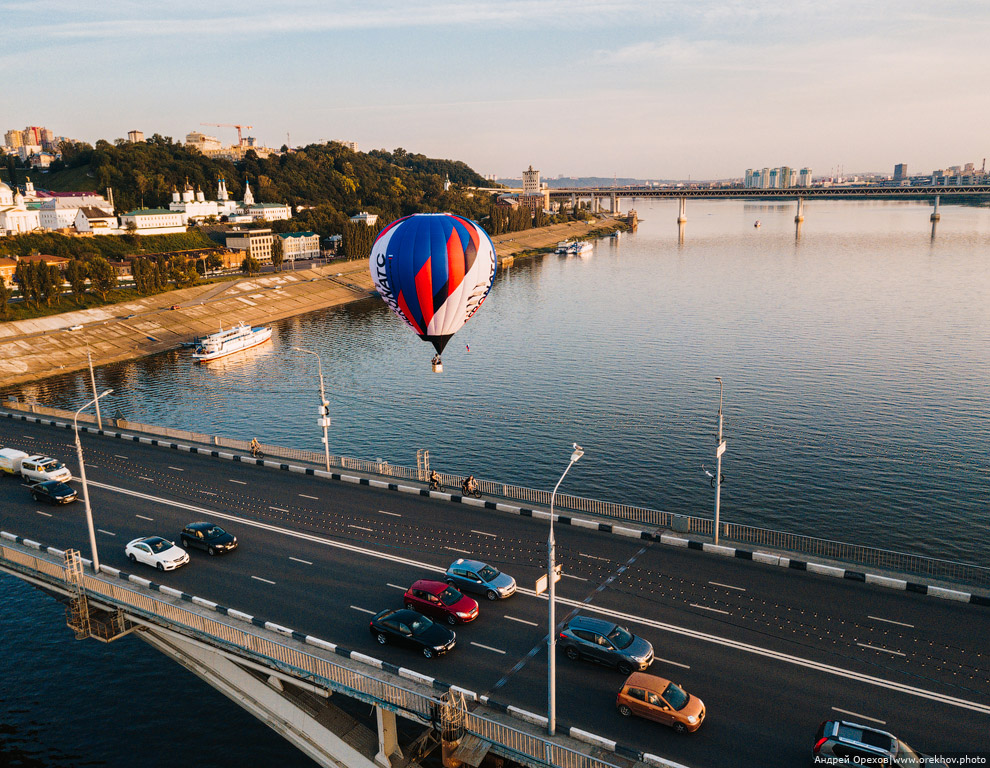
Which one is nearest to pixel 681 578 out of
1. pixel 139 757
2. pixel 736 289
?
pixel 139 757

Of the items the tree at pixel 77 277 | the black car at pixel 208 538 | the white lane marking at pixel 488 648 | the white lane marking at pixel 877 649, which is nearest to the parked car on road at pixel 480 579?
the white lane marking at pixel 488 648

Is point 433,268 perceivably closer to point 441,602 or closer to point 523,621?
point 441,602

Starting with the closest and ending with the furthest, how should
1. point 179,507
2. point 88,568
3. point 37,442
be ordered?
point 88,568 → point 179,507 → point 37,442

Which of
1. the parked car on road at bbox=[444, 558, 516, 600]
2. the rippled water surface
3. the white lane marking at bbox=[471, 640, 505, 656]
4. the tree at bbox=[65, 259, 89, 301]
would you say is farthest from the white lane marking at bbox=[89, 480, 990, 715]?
the tree at bbox=[65, 259, 89, 301]

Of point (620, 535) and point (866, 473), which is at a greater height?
point (620, 535)

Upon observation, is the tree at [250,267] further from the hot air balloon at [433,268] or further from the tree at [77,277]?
the hot air balloon at [433,268]

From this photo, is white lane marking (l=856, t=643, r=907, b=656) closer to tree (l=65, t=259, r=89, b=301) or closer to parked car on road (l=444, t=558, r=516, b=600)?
parked car on road (l=444, t=558, r=516, b=600)

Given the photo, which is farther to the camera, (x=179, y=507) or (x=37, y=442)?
(x=37, y=442)

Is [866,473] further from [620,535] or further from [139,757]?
[139,757]
